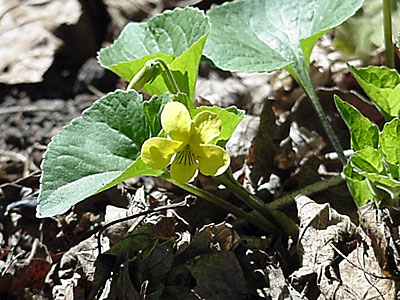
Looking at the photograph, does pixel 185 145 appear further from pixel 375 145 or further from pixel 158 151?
pixel 375 145

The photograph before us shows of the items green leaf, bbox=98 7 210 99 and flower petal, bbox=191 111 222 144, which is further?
green leaf, bbox=98 7 210 99

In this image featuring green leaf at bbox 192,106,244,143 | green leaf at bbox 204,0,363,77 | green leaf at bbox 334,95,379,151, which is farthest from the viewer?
green leaf at bbox 204,0,363,77

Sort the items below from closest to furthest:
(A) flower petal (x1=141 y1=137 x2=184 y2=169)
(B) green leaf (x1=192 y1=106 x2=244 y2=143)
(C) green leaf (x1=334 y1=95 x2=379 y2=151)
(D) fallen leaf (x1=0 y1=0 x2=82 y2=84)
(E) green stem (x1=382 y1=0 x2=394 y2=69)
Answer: (A) flower petal (x1=141 y1=137 x2=184 y2=169) → (B) green leaf (x1=192 y1=106 x2=244 y2=143) → (C) green leaf (x1=334 y1=95 x2=379 y2=151) → (E) green stem (x1=382 y1=0 x2=394 y2=69) → (D) fallen leaf (x1=0 y1=0 x2=82 y2=84)

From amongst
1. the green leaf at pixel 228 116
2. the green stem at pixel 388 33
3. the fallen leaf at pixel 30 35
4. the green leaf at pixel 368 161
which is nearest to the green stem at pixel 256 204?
the green leaf at pixel 228 116

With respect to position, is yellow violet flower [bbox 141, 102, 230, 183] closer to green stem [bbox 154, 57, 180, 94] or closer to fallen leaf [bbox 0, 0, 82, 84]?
green stem [bbox 154, 57, 180, 94]

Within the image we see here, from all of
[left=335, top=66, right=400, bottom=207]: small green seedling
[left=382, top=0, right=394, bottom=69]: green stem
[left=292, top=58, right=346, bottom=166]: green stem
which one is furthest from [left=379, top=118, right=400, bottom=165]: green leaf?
[left=382, top=0, right=394, bottom=69]: green stem

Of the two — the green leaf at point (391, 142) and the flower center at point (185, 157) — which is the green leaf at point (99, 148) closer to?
the flower center at point (185, 157)

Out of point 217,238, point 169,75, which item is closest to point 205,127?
point 169,75
